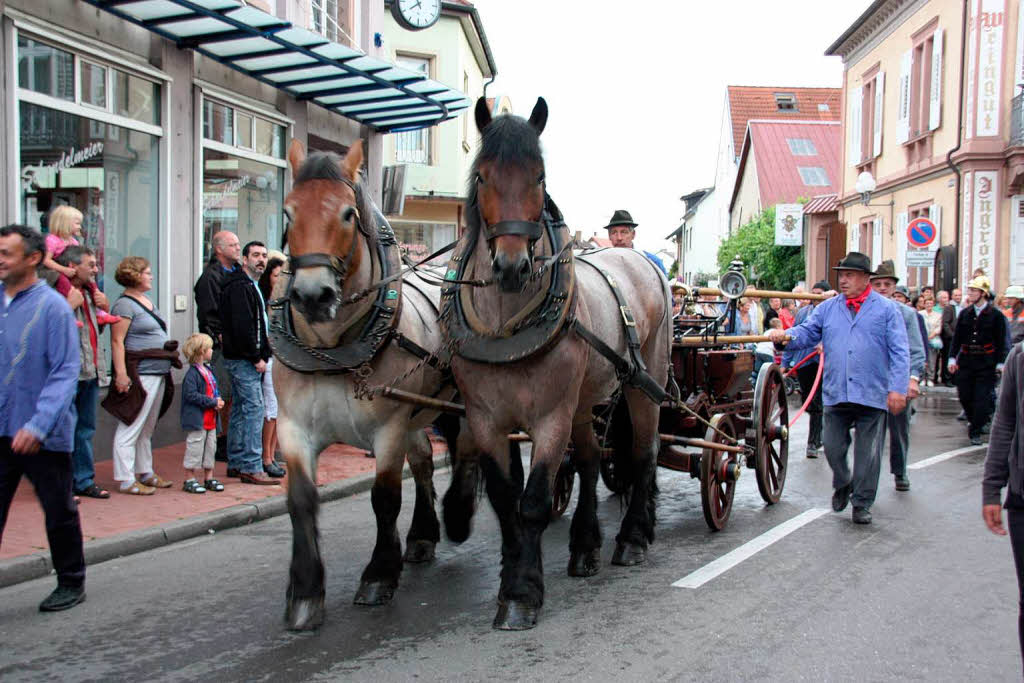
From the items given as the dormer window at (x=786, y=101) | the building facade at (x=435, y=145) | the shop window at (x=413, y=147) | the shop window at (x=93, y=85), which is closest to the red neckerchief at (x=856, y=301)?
the shop window at (x=93, y=85)

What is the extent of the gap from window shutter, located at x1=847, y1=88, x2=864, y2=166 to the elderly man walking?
24401 millimetres

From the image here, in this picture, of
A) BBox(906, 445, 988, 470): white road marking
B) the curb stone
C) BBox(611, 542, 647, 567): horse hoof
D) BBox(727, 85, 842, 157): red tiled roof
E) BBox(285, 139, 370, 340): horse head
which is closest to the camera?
BBox(285, 139, 370, 340): horse head

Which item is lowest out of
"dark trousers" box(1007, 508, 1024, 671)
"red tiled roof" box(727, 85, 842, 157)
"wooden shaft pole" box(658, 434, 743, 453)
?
"wooden shaft pole" box(658, 434, 743, 453)

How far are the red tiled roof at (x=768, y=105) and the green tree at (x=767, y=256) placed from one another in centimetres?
1372

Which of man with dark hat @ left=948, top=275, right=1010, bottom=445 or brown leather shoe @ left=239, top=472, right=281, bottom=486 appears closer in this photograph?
brown leather shoe @ left=239, top=472, right=281, bottom=486

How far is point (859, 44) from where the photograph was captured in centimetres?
2995

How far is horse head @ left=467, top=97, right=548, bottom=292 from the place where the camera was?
4402 mm

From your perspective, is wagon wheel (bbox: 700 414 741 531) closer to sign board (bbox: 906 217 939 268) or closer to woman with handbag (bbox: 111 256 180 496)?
woman with handbag (bbox: 111 256 180 496)

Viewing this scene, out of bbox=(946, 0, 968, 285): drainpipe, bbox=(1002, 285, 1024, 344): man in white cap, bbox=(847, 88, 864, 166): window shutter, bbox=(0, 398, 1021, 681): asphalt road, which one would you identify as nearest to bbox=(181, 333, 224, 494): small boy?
bbox=(0, 398, 1021, 681): asphalt road

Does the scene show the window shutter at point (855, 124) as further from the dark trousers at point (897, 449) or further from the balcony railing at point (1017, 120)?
the dark trousers at point (897, 449)

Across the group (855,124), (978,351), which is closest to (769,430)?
(978,351)

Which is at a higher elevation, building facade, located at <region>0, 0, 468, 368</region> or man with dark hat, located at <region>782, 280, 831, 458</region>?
building facade, located at <region>0, 0, 468, 368</region>

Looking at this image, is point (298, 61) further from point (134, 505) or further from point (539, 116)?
point (539, 116)

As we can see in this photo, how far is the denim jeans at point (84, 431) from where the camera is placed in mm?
7633
